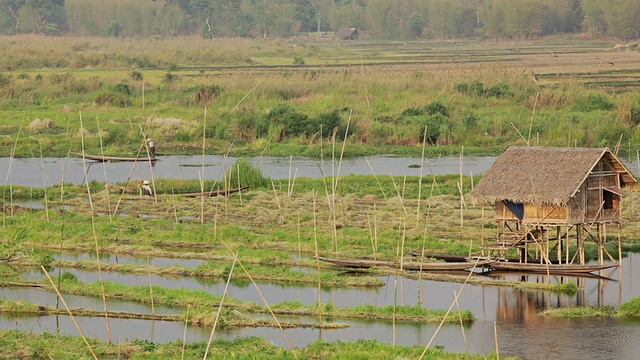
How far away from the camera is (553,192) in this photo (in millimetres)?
22562

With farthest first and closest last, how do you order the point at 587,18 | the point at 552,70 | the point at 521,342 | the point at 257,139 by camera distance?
1. the point at 587,18
2. the point at 552,70
3. the point at 257,139
4. the point at 521,342

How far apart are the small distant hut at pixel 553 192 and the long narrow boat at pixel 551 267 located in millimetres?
286

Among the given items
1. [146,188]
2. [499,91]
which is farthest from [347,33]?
[146,188]

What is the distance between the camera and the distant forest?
325 feet

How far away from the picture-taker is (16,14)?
348 ft

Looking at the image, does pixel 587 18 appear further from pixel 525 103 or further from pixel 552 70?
pixel 525 103

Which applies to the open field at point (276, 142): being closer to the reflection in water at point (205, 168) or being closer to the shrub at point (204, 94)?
the shrub at point (204, 94)

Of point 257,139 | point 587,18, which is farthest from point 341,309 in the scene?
point 587,18

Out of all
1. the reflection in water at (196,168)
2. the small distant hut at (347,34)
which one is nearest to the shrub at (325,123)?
the reflection in water at (196,168)

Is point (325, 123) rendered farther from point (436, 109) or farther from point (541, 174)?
point (541, 174)

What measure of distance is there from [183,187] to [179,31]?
77.2 meters

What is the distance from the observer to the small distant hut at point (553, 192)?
2269 cm

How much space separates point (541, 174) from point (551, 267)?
70.3 inches

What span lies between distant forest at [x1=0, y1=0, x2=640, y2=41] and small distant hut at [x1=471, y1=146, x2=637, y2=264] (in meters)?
69.6
